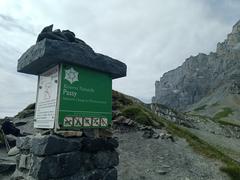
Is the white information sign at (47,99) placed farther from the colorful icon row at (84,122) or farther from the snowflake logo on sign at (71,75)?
the colorful icon row at (84,122)

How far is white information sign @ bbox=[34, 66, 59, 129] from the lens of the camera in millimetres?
7801

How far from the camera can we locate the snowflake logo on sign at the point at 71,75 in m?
7.83

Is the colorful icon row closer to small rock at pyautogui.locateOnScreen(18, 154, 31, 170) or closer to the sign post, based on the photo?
the sign post

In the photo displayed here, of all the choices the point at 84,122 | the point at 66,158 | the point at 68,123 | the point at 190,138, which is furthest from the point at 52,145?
the point at 190,138

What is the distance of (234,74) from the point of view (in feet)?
591

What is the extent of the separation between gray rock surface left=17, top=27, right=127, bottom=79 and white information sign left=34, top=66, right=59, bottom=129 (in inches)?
11.4

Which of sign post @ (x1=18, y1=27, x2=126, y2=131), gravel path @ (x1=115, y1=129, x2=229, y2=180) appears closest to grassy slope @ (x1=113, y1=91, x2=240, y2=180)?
gravel path @ (x1=115, y1=129, x2=229, y2=180)

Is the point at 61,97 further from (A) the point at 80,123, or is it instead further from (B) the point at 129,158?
(B) the point at 129,158

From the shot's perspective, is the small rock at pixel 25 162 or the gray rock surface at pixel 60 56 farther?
the small rock at pixel 25 162

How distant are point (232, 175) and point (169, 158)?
3819 millimetres

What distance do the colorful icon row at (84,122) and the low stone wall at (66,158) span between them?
425 mm

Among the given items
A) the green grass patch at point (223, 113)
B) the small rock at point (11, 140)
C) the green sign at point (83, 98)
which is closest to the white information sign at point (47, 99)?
the green sign at point (83, 98)

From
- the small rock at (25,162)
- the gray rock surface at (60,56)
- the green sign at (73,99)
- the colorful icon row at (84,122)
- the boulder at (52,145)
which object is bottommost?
the small rock at (25,162)

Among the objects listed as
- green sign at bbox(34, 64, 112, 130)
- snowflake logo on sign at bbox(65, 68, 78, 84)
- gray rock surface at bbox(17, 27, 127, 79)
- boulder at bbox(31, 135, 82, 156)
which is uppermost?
gray rock surface at bbox(17, 27, 127, 79)
